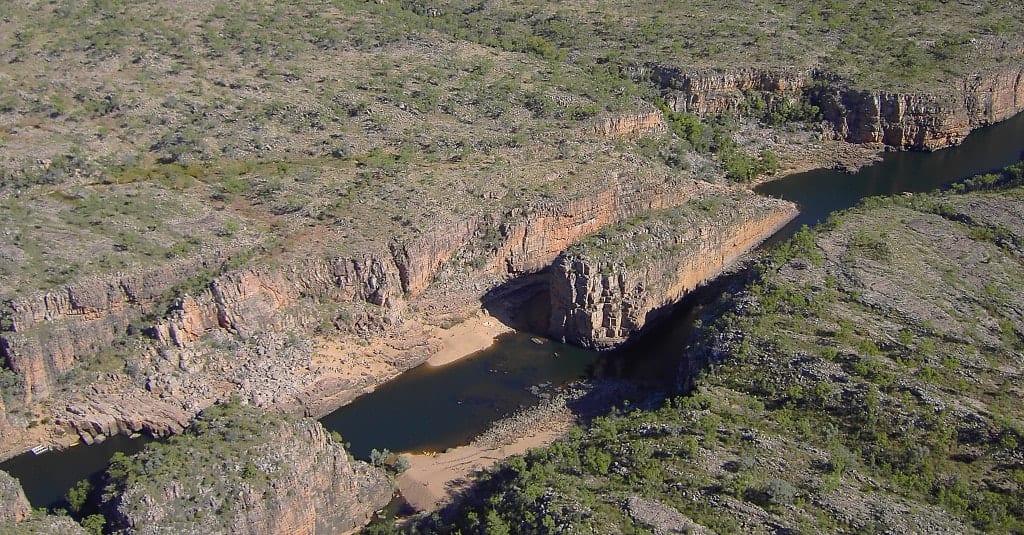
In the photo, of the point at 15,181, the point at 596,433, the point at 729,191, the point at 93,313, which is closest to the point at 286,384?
the point at 93,313

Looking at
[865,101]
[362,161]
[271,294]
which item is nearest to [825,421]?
[271,294]

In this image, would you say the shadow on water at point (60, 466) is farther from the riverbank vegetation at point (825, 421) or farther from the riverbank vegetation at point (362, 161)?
the riverbank vegetation at point (825, 421)

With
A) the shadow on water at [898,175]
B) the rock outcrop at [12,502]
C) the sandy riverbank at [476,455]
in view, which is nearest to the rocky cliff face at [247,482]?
the sandy riverbank at [476,455]

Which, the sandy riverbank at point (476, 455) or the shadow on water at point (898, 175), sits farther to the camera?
the shadow on water at point (898, 175)

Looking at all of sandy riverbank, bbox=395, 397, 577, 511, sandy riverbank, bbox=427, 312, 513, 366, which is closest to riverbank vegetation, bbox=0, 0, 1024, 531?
sandy riverbank, bbox=427, 312, 513, 366

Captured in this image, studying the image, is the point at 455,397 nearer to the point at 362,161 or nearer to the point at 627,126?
the point at 362,161
